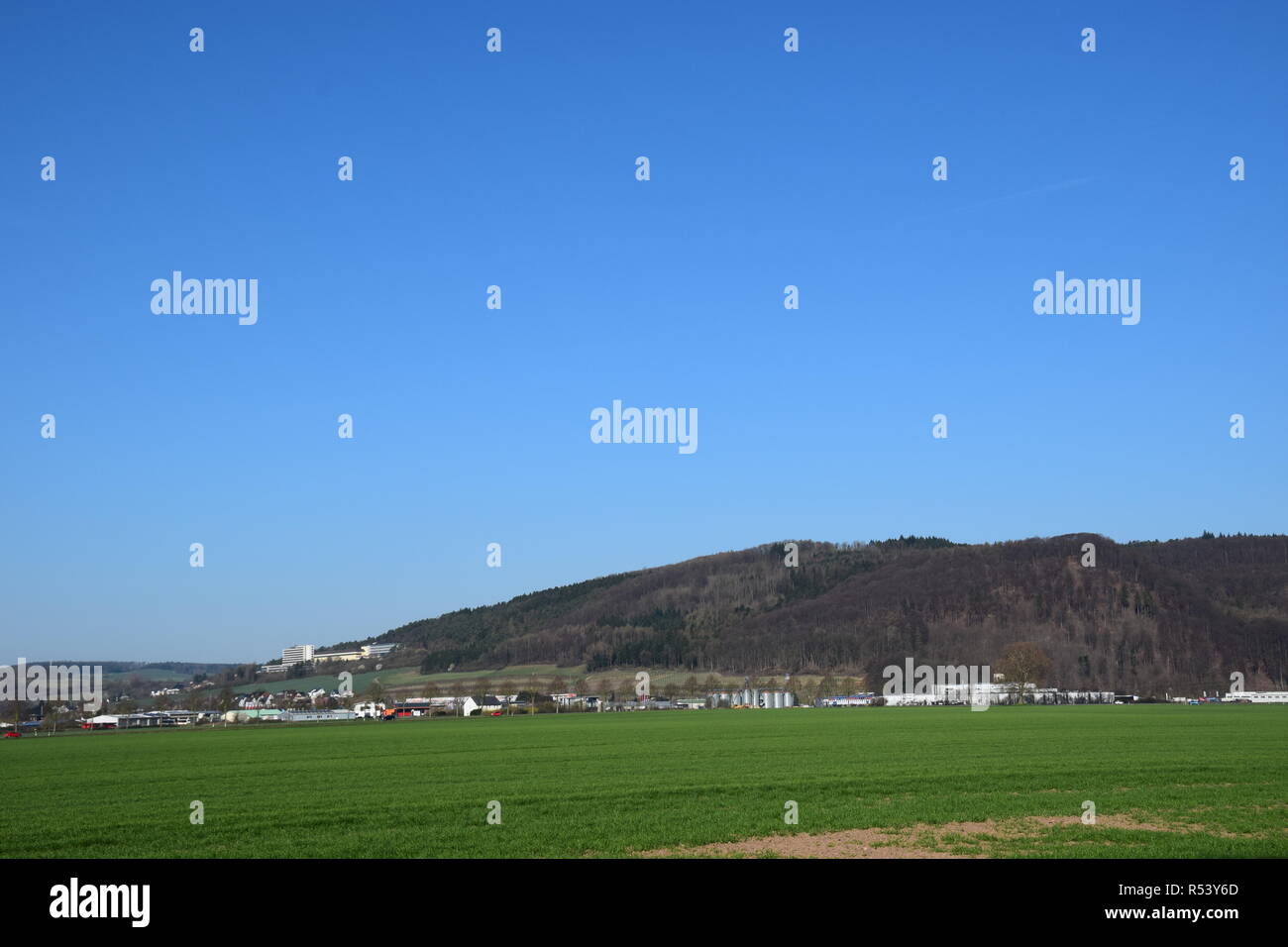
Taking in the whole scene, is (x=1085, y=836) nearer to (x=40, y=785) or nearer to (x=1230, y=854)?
(x=1230, y=854)

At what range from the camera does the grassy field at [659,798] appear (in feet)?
87.0

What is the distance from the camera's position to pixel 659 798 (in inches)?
1394

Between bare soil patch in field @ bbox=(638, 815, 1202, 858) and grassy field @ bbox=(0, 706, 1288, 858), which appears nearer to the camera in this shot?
bare soil patch in field @ bbox=(638, 815, 1202, 858)

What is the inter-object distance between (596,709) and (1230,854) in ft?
561

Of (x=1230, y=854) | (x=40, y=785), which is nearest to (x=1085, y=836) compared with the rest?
(x=1230, y=854)

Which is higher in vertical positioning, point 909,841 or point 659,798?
point 909,841

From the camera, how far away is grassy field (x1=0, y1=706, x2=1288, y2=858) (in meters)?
26.5

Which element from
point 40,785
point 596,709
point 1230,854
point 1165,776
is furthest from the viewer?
point 596,709

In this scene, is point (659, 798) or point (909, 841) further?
point (659, 798)

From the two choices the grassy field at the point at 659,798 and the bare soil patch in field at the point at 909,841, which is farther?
the grassy field at the point at 659,798
